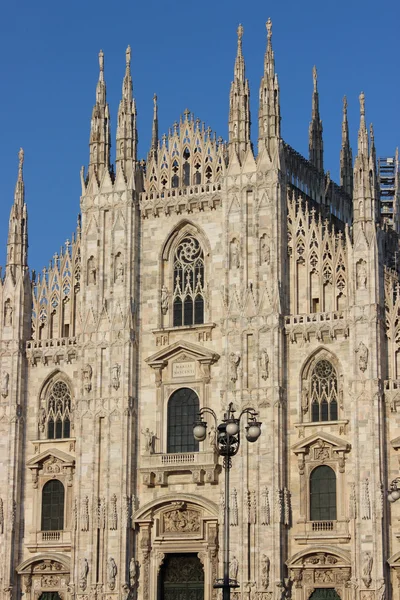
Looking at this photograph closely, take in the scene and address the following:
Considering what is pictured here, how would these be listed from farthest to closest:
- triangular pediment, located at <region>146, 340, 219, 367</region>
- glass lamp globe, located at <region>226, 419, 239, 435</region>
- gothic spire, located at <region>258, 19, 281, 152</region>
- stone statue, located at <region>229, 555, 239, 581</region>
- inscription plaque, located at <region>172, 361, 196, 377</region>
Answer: gothic spire, located at <region>258, 19, 281, 152</region> → inscription plaque, located at <region>172, 361, 196, 377</region> → triangular pediment, located at <region>146, 340, 219, 367</region> → stone statue, located at <region>229, 555, 239, 581</region> → glass lamp globe, located at <region>226, 419, 239, 435</region>

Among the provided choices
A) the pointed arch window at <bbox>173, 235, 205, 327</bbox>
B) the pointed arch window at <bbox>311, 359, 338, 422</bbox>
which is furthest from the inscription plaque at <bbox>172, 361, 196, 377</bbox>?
the pointed arch window at <bbox>311, 359, 338, 422</bbox>

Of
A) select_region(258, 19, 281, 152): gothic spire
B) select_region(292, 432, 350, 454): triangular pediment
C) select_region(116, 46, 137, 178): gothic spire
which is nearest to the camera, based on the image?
select_region(292, 432, 350, 454): triangular pediment

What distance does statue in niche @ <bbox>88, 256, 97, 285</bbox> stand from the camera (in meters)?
51.0

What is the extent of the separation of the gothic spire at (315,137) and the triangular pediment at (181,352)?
38.6ft

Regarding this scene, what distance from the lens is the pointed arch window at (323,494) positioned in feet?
149

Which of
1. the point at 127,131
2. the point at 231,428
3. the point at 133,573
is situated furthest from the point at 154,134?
the point at 231,428

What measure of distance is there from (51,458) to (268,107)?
1613cm

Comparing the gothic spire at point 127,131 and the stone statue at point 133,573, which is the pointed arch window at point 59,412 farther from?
the gothic spire at point 127,131

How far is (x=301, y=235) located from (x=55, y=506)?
1435 cm

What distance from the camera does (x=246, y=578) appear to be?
45.4 meters

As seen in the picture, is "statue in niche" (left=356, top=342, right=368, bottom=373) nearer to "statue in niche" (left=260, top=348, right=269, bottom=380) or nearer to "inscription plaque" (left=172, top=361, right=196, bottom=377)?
"statue in niche" (left=260, top=348, right=269, bottom=380)

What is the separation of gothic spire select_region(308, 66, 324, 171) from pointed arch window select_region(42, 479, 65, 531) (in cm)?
1782

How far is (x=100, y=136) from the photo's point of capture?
52594mm

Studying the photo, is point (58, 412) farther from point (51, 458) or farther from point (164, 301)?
point (164, 301)
